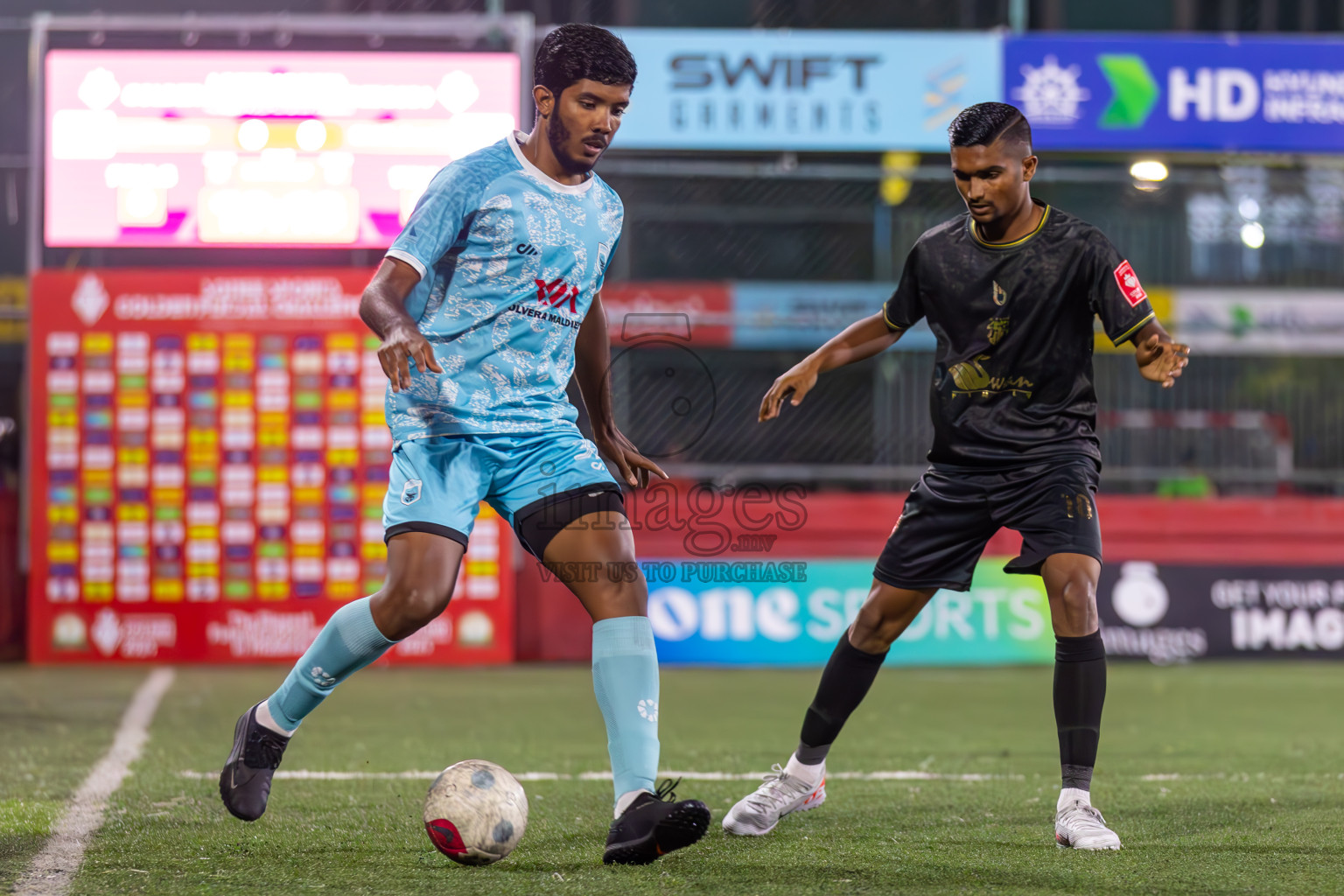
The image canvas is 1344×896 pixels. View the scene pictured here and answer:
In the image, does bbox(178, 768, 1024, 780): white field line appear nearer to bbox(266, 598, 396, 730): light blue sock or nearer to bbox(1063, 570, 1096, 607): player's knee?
bbox(266, 598, 396, 730): light blue sock

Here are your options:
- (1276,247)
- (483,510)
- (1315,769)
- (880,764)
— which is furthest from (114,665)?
(1276,247)

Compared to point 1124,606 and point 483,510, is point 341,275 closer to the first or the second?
point 483,510

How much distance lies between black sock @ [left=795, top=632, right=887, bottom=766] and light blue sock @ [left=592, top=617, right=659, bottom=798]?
749 mm

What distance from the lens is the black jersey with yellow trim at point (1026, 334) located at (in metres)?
3.93

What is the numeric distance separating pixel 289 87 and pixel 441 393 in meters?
6.48

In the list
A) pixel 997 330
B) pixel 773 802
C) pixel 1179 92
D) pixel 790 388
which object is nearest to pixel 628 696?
pixel 773 802

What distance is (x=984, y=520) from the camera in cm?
403

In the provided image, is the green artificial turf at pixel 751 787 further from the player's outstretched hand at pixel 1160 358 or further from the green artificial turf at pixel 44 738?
the player's outstretched hand at pixel 1160 358

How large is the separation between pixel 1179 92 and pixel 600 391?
7272 millimetres

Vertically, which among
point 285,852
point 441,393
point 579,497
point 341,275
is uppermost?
point 341,275

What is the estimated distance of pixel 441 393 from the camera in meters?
3.57

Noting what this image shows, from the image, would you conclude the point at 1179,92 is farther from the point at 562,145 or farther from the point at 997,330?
the point at 562,145

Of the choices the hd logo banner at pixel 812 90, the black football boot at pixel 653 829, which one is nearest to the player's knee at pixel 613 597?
the black football boot at pixel 653 829

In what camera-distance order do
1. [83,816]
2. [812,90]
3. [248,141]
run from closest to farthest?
[83,816], [248,141], [812,90]
